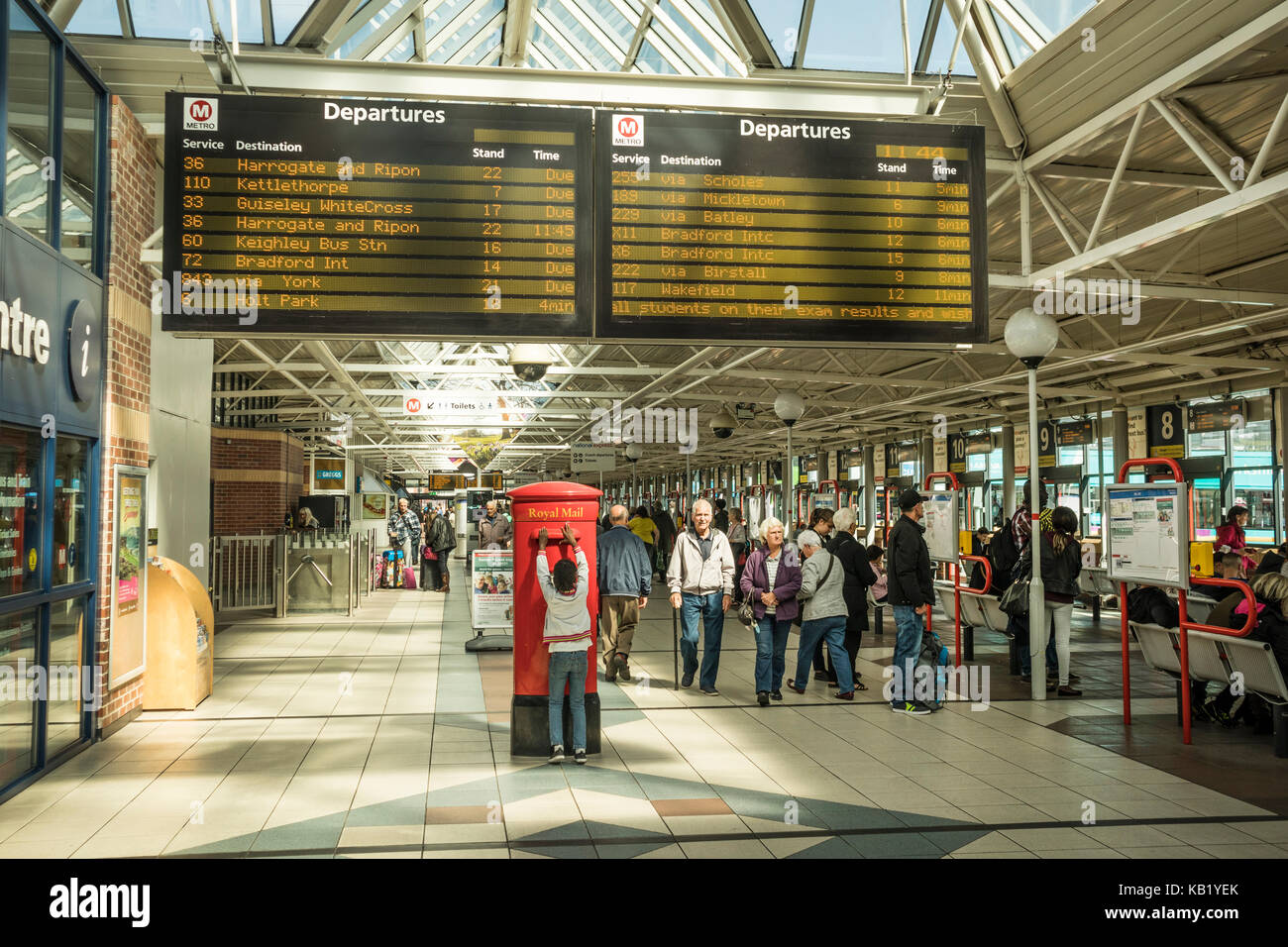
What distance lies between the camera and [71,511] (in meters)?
7.38

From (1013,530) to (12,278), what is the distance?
1038cm

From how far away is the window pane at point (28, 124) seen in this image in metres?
6.26

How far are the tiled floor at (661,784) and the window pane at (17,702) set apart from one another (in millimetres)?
294

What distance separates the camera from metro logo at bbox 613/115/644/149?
20.9 ft

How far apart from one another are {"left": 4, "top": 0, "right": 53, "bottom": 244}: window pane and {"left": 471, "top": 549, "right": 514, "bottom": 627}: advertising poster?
6.58 metres

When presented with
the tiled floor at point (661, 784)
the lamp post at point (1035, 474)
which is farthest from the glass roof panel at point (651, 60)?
the tiled floor at point (661, 784)

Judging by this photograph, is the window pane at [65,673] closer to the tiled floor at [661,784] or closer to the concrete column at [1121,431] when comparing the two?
the tiled floor at [661,784]

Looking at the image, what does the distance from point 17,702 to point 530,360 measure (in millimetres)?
8642

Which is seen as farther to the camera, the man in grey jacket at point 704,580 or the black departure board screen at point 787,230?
the man in grey jacket at point 704,580

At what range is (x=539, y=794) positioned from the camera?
6137 millimetres

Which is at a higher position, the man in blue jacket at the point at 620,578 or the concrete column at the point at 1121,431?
the concrete column at the point at 1121,431

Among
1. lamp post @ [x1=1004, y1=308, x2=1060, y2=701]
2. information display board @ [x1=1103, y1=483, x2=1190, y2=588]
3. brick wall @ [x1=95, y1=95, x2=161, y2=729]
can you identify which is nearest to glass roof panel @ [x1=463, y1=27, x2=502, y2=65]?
brick wall @ [x1=95, y1=95, x2=161, y2=729]

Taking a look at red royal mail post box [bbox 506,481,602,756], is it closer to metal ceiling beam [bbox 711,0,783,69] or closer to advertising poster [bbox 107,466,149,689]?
advertising poster [bbox 107,466,149,689]
